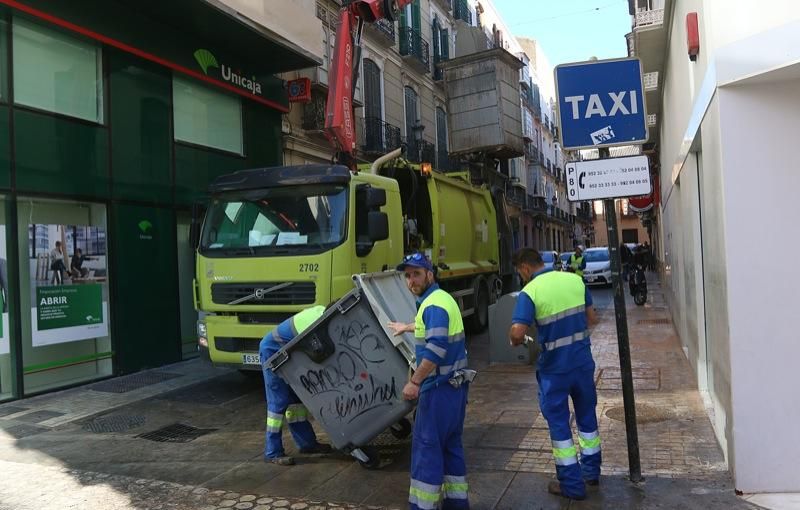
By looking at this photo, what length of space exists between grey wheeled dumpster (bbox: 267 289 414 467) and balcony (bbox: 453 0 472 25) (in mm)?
25250

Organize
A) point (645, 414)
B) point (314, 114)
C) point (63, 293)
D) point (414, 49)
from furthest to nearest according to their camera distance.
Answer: point (414, 49) → point (314, 114) → point (63, 293) → point (645, 414)

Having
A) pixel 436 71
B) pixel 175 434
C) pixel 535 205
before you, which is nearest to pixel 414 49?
pixel 436 71

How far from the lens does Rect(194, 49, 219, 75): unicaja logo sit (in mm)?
10773

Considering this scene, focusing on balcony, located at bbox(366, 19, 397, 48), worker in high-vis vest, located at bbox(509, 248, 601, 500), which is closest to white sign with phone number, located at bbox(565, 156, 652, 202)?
worker in high-vis vest, located at bbox(509, 248, 601, 500)

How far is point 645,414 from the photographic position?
19.4 feet

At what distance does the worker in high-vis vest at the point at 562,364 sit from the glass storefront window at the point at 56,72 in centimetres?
727

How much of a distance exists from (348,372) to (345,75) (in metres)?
8.32

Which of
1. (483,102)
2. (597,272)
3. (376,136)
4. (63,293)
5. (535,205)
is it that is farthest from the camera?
(535,205)

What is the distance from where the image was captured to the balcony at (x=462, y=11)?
27.4 metres

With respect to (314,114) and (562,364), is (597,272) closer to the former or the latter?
(314,114)

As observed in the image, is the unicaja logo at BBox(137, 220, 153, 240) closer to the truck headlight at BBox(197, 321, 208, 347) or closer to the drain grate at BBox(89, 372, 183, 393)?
the drain grate at BBox(89, 372, 183, 393)

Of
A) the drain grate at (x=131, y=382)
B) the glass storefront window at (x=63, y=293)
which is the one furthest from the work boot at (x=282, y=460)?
the glass storefront window at (x=63, y=293)

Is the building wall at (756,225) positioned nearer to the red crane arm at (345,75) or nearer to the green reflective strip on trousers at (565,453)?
the green reflective strip on trousers at (565,453)

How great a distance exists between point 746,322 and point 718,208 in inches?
30.8
